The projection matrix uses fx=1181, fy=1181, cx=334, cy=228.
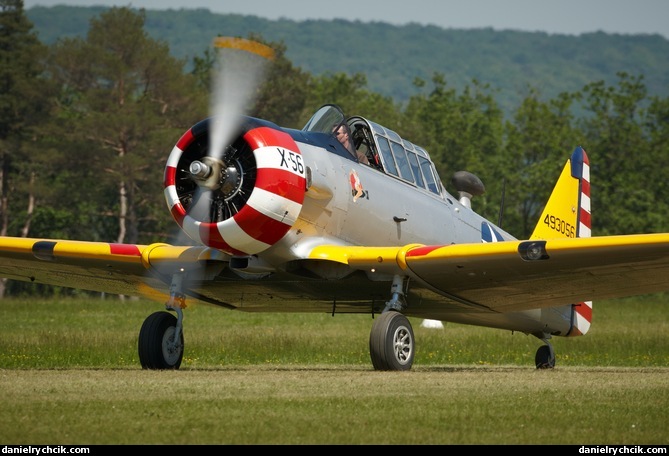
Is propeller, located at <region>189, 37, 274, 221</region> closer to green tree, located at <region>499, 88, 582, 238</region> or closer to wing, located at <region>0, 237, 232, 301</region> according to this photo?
wing, located at <region>0, 237, 232, 301</region>

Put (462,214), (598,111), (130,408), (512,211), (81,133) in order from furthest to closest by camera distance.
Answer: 1. (598,111)
2. (512,211)
3. (81,133)
4. (462,214)
5. (130,408)

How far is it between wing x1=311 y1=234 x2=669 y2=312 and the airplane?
0.06 ft

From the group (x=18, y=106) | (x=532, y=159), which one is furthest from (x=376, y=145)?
(x=532, y=159)

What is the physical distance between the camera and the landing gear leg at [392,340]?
42.4 feet

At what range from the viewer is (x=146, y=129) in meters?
55.0

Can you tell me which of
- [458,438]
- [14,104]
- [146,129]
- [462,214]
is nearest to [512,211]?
[146,129]

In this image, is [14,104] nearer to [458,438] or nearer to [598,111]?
[598,111]

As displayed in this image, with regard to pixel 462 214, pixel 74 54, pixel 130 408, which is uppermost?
pixel 74 54

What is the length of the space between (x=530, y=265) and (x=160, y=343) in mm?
4375

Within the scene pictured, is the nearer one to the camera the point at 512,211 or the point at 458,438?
the point at 458,438

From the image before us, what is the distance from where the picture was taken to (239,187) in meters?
12.7

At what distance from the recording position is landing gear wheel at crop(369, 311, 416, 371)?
12922 millimetres

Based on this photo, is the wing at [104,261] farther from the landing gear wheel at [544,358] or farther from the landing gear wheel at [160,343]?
the landing gear wheel at [544,358]

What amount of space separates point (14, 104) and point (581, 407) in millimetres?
50325
